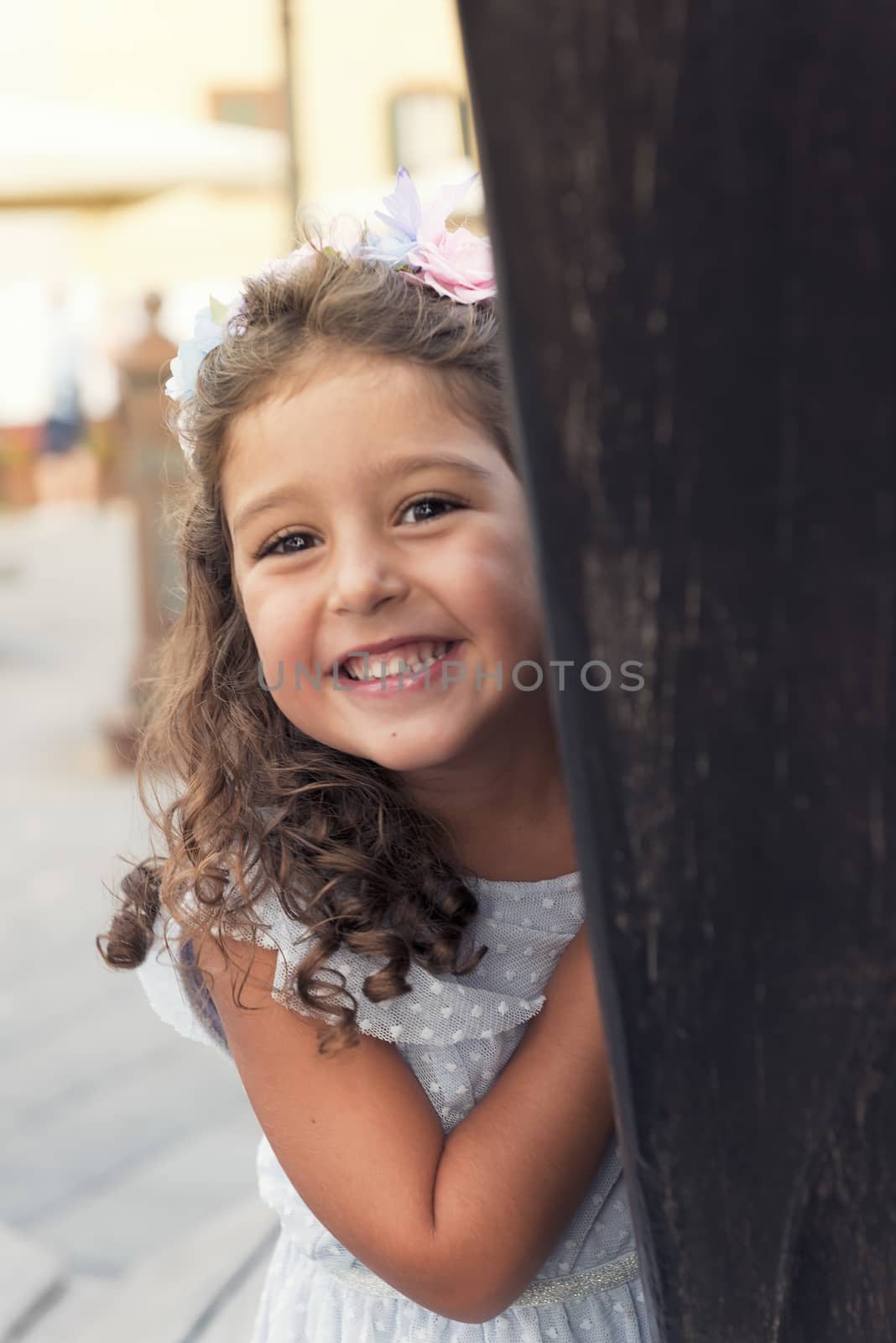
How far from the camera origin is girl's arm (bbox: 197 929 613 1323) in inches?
39.4

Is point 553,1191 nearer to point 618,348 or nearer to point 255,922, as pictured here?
point 255,922

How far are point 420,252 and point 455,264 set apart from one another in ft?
0.13

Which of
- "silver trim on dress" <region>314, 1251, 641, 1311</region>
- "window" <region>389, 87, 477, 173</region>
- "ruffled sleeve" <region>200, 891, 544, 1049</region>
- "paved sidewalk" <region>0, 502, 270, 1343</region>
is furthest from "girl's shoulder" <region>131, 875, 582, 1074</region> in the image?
"window" <region>389, 87, 477, 173</region>

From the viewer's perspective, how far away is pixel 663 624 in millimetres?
499

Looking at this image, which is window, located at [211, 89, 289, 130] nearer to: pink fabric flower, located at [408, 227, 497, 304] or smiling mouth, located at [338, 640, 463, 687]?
pink fabric flower, located at [408, 227, 497, 304]

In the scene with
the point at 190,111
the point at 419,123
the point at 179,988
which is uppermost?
the point at 190,111

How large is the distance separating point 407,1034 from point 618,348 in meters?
0.82

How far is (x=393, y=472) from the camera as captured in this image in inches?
42.6

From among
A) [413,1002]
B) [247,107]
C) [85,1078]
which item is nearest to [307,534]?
[413,1002]

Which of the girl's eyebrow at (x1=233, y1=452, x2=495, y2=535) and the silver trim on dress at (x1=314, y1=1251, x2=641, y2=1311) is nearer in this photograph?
the girl's eyebrow at (x1=233, y1=452, x2=495, y2=535)

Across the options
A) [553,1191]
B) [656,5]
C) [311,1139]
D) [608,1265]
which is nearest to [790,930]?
[656,5]

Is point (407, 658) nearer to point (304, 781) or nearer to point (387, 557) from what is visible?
point (387, 557)

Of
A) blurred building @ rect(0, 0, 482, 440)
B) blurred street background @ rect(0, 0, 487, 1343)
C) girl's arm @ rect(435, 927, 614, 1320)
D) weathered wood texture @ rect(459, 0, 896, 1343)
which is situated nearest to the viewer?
weathered wood texture @ rect(459, 0, 896, 1343)

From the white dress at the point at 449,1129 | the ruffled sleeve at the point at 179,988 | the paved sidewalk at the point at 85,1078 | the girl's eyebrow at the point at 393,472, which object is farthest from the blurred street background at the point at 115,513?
the white dress at the point at 449,1129
